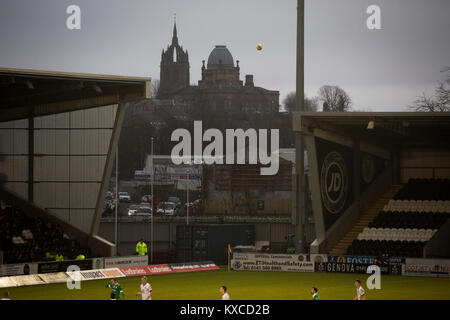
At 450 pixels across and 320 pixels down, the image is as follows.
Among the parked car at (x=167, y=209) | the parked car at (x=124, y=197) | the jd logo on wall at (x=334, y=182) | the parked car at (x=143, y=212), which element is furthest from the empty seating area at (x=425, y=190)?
the parked car at (x=124, y=197)

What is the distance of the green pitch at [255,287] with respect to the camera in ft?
119

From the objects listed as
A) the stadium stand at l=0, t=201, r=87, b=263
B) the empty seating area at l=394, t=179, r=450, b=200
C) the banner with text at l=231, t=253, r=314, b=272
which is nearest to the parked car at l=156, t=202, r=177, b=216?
the empty seating area at l=394, t=179, r=450, b=200

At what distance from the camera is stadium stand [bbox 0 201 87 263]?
157 feet

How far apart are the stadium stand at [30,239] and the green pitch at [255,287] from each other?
616 cm

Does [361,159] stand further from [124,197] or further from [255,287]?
[124,197]

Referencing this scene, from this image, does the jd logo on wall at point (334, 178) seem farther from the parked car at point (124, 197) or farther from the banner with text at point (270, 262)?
the parked car at point (124, 197)

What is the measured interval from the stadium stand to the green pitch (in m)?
6.16

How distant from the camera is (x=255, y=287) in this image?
132 ft

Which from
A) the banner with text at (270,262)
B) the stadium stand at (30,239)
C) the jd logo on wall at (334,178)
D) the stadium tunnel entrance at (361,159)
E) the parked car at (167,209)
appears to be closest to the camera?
the stadium stand at (30,239)

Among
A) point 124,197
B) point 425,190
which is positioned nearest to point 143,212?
point 124,197

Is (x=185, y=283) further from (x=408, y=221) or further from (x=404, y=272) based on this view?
(x=408, y=221)

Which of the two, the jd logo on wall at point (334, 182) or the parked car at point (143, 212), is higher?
the jd logo on wall at point (334, 182)

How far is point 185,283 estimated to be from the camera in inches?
1676

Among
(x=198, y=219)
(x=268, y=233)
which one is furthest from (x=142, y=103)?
(x=268, y=233)
